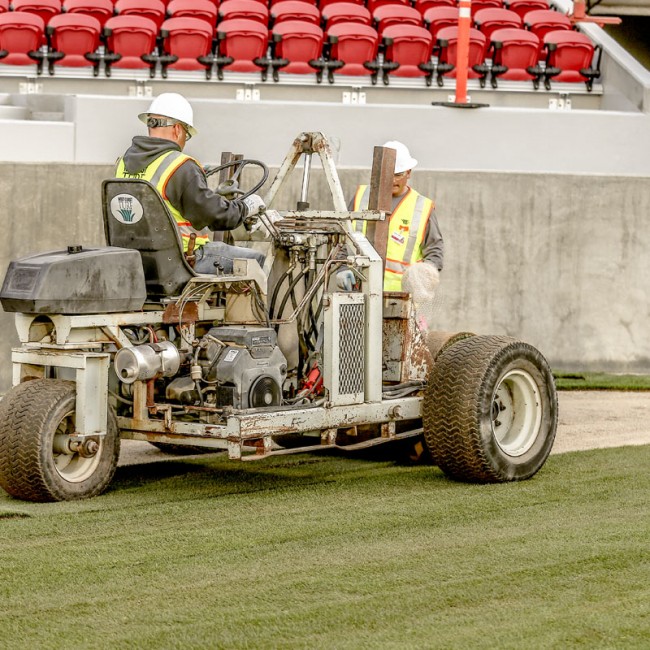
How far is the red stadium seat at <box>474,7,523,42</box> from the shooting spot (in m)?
18.3

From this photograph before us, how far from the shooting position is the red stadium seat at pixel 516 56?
57.5ft

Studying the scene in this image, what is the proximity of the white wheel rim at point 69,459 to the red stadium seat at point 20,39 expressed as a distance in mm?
10395

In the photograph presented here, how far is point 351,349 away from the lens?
7.50 m

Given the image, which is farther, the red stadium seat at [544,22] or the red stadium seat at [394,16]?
the red stadium seat at [544,22]

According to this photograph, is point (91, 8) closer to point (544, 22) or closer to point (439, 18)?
point (439, 18)

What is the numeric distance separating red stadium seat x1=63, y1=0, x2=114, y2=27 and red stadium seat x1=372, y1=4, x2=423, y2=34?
3428 mm

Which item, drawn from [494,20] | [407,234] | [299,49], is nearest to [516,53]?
[494,20]

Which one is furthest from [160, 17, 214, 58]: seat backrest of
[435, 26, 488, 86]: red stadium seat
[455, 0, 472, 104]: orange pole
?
[455, 0, 472, 104]: orange pole

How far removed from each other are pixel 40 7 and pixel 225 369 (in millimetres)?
11429

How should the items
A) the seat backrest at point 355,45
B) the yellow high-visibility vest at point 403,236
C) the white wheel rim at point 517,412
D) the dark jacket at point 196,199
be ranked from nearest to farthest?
the dark jacket at point 196,199, the white wheel rim at point 517,412, the yellow high-visibility vest at point 403,236, the seat backrest at point 355,45

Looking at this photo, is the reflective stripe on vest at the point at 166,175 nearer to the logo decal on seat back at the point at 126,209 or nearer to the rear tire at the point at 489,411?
the logo decal on seat back at the point at 126,209

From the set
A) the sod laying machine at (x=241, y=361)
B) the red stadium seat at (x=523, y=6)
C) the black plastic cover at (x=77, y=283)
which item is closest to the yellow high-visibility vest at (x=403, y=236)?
the sod laying machine at (x=241, y=361)

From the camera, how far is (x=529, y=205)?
11.9m

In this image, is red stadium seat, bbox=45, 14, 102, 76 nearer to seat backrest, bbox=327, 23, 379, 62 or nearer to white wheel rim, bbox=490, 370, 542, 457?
seat backrest, bbox=327, 23, 379, 62
